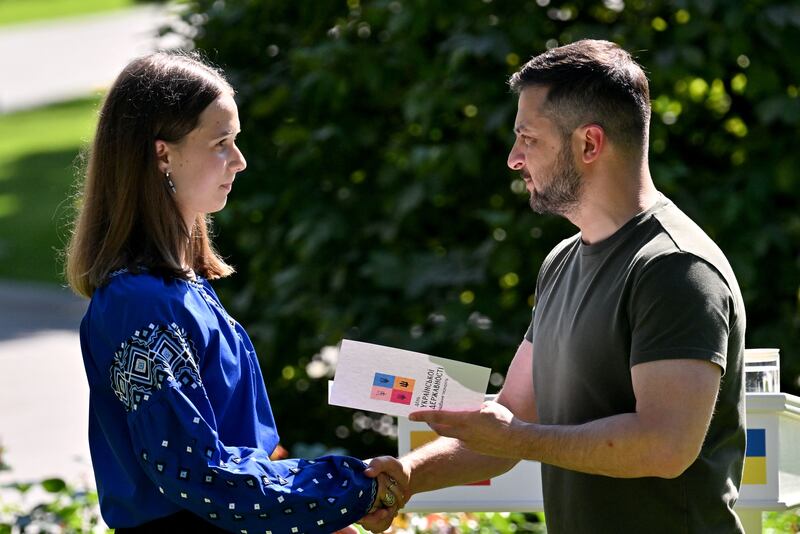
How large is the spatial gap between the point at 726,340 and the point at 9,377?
863 centimetres

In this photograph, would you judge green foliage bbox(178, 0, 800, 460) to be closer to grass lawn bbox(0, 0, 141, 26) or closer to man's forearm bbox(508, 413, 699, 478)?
man's forearm bbox(508, 413, 699, 478)

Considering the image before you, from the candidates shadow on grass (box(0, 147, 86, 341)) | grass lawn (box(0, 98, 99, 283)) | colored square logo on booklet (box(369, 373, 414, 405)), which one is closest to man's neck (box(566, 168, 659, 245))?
colored square logo on booklet (box(369, 373, 414, 405))

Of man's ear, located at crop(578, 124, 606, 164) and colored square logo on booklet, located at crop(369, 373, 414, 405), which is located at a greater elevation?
man's ear, located at crop(578, 124, 606, 164)

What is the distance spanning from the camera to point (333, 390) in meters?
2.75

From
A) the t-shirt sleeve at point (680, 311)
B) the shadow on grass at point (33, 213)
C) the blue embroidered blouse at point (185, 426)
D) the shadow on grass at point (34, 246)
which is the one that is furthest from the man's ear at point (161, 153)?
the shadow on grass at point (33, 213)

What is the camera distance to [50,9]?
39156 millimetres

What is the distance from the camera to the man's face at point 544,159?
2.70 meters

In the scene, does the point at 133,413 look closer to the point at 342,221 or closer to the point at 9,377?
the point at 342,221

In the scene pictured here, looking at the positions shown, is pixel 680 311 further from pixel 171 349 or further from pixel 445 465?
pixel 171 349

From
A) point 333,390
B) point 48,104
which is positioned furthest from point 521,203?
point 48,104

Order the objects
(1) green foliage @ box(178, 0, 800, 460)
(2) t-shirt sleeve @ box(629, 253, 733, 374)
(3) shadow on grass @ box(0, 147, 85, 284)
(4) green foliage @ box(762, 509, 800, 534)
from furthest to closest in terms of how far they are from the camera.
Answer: (3) shadow on grass @ box(0, 147, 85, 284) → (1) green foliage @ box(178, 0, 800, 460) → (4) green foliage @ box(762, 509, 800, 534) → (2) t-shirt sleeve @ box(629, 253, 733, 374)

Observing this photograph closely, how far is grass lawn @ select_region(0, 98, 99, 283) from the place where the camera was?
15322mm

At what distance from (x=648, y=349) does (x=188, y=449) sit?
0.94m

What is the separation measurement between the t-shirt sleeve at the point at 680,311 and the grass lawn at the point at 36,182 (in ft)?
32.5
